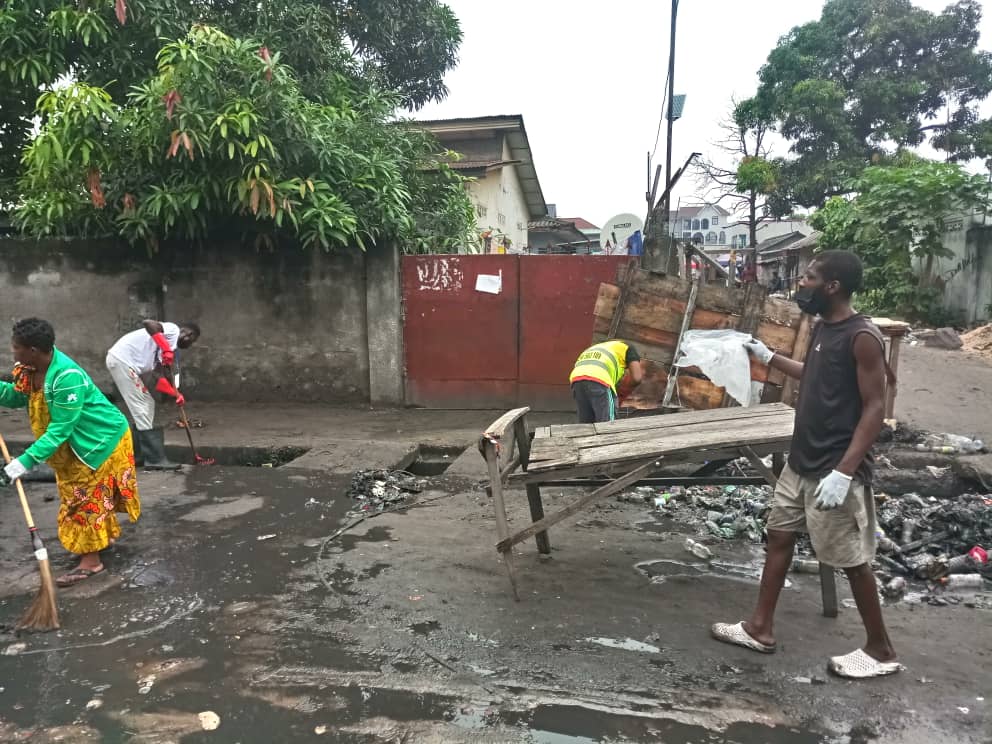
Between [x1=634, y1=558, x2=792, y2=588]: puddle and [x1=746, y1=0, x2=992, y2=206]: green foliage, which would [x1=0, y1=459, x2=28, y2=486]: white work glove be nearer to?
[x1=634, y1=558, x2=792, y2=588]: puddle

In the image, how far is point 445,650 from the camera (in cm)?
291

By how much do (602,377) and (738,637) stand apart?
85.9 inches

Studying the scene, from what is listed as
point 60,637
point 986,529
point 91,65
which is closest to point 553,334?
point 986,529

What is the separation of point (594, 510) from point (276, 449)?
3455 mm

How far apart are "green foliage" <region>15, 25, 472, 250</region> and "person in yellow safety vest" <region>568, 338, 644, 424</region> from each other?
3539 millimetres

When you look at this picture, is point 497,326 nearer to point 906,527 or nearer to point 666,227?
point 906,527

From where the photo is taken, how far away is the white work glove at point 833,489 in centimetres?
256

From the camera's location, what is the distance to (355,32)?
37.0ft

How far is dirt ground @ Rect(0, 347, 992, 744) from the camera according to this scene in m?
2.43

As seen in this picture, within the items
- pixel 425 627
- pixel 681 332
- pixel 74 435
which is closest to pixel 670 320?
pixel 681 332

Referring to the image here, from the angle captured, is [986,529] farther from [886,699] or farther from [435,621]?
[435,621]

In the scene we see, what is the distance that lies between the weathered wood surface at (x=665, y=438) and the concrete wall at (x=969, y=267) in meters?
12.7

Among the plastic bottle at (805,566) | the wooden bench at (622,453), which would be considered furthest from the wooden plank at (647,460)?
the plastic bottle at (805,566)

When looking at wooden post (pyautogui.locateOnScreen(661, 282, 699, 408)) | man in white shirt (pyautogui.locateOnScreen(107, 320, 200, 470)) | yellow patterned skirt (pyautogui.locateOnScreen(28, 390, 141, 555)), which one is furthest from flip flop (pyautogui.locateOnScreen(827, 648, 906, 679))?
man in white shirt (pyautogui.locateOnScreen(107, 320, 200, 470))
